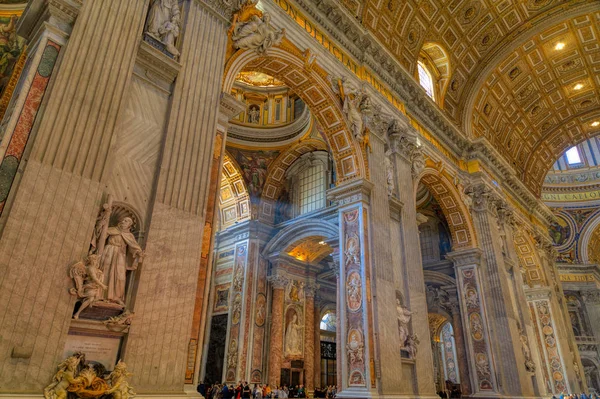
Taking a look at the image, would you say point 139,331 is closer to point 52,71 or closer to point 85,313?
point 85,313

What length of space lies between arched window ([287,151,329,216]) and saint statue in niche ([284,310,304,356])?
3.71 meters

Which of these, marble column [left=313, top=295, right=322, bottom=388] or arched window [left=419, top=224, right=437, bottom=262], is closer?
marble column [left=313, top=295, right=322, bottom=388]

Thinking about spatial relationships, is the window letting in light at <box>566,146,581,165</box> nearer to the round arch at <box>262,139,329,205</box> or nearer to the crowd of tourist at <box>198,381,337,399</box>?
the round arch at <box>262,139,329,205</box>

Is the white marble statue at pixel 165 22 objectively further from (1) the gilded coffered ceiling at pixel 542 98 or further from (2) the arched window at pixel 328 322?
(2) the arched window at pixel 328 322

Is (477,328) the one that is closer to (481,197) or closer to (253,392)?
(481,197)

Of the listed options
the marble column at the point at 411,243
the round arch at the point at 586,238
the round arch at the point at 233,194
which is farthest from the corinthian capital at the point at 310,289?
the round arch at the point at 586,238

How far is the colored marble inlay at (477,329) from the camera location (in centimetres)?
1209

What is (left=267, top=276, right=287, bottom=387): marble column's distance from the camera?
1308cm

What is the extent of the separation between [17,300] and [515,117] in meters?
19.9

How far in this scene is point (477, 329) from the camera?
1276 centimetres

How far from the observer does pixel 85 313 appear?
4195mm

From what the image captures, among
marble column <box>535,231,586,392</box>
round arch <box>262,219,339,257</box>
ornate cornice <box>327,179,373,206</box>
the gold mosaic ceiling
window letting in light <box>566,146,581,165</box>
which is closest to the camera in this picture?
ornate cornice <box>327,179,373,206</box>

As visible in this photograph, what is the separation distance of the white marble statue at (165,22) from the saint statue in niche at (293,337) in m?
10.3

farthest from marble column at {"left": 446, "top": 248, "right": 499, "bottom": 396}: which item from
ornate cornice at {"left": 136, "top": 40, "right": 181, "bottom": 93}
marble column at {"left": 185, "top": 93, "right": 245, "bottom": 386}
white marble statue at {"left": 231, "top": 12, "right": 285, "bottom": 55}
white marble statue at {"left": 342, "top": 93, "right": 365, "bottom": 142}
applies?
ornate cornice at {"left": 136, "top": 40, "right": 181, "bottom": 93}
